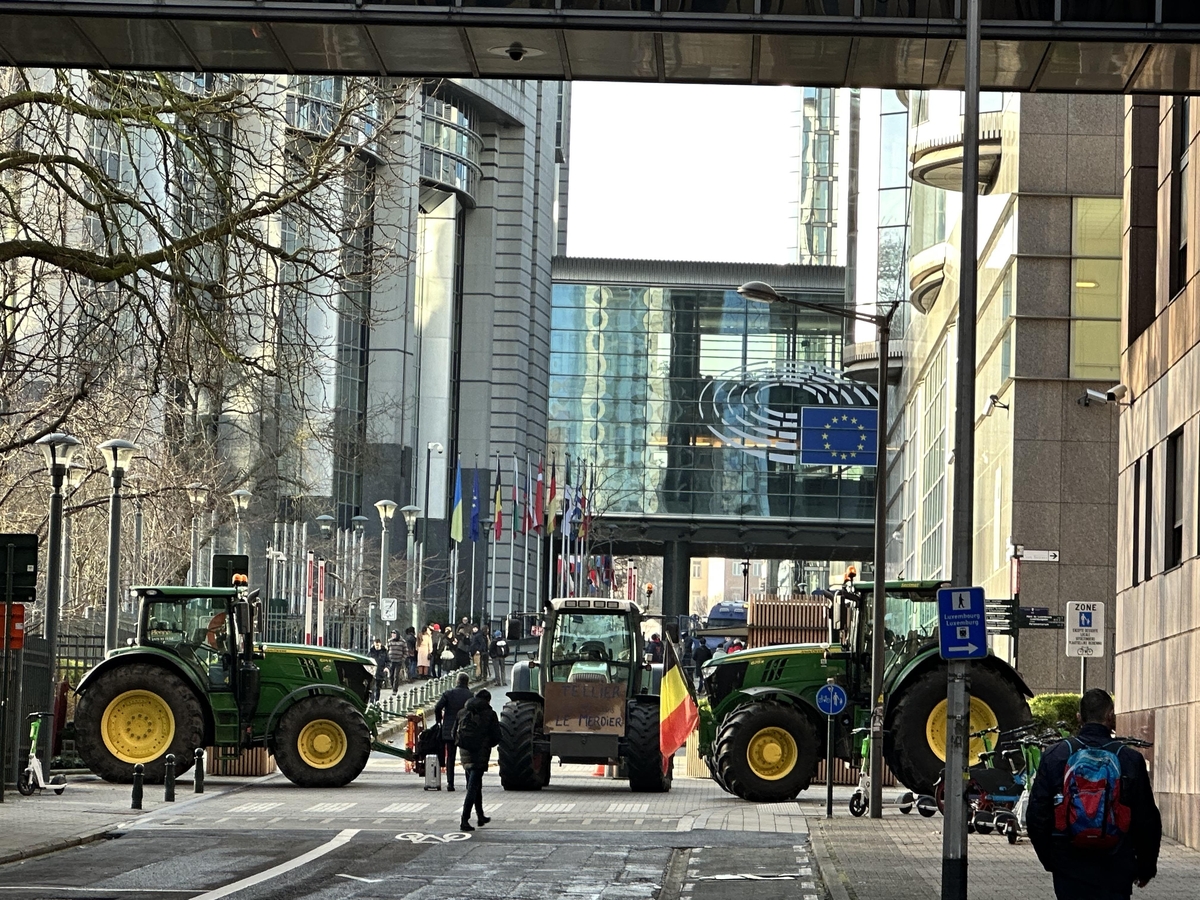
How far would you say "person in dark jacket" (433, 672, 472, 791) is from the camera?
29438 mm

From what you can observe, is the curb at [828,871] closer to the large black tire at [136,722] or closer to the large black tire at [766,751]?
the large black tire at [766,751]

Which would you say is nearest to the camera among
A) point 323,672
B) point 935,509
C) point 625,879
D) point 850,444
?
point 625,879

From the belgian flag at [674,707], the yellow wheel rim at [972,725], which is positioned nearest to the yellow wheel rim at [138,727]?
the belgian flag at [674,707]

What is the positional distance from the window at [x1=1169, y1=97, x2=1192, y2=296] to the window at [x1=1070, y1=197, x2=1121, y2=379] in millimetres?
13661

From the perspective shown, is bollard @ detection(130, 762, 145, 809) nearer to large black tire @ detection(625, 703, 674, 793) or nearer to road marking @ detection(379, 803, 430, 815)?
road marking @ detection(379, 803, 430, 815)

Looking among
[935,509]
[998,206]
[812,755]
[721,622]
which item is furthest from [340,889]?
[721,622]

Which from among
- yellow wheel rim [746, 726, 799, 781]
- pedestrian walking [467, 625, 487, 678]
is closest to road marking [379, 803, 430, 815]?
yellow wheel rim [746, 726, 799, 781]

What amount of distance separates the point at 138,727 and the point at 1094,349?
67.7ft

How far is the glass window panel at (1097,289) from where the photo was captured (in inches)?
1574

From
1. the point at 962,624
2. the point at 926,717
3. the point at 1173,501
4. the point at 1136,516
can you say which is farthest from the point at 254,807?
the point at 962,624

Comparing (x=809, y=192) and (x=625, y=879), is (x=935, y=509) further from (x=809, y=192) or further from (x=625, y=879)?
(x=809, y=192)

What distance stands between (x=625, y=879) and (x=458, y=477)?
5811cm

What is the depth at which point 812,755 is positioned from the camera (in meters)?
28.3

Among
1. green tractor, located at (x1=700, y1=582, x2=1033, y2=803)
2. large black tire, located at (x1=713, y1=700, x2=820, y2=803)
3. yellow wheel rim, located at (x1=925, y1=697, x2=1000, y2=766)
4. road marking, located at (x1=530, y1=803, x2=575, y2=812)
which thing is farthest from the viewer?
large black tire, located at (x1=713, y1=700, x2=820, y2=803)
